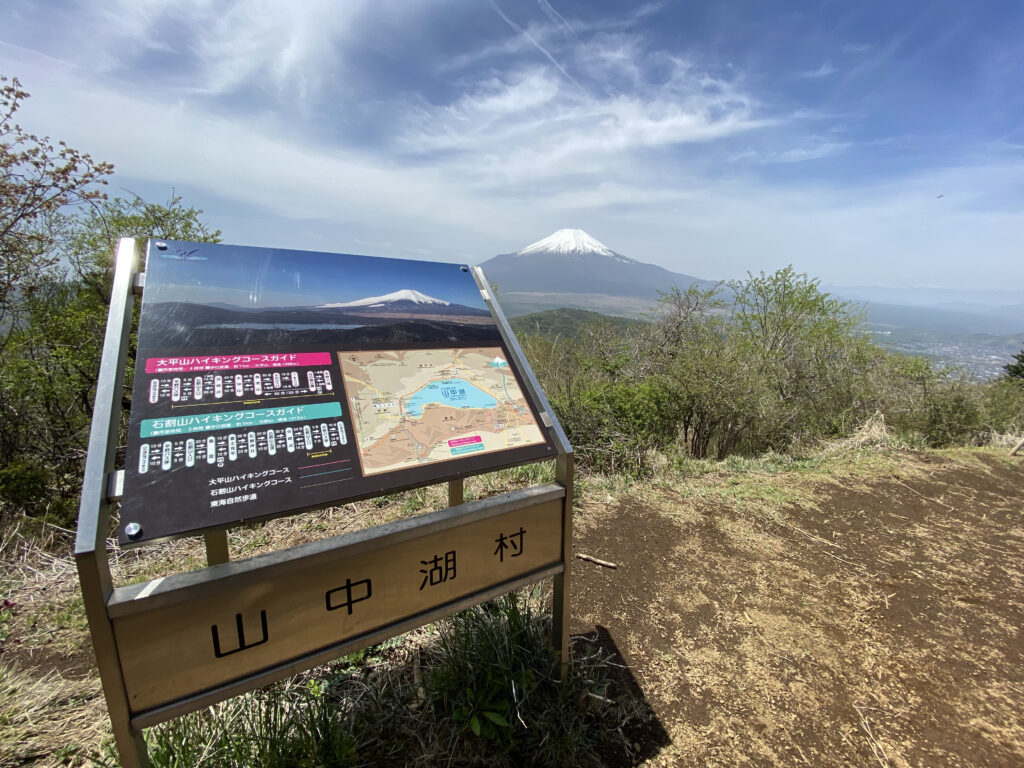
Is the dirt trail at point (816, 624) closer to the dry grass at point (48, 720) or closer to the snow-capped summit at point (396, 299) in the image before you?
the snow-capped summit at point (396, 299)

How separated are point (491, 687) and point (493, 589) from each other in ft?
1.46

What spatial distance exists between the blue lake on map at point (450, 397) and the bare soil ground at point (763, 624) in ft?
4.93

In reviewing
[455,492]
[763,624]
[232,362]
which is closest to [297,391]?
[232,362]

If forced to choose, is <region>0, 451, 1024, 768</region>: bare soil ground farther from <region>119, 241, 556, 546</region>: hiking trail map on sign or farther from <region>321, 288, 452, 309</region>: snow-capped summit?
<region>321, 288, 452, 309</region>: snow-capped summit

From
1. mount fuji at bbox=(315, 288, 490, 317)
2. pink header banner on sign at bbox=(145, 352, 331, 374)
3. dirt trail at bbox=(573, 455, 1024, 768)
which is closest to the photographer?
pink header banner on sign at bbox=(145, 352, 331, 374)

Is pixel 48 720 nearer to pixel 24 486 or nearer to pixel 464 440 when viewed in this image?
pixel 464 440

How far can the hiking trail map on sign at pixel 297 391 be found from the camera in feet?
3.80

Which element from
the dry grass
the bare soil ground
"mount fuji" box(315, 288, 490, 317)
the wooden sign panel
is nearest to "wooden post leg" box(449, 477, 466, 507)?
the wooden sign panel

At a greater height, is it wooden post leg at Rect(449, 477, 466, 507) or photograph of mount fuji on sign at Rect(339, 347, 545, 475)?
photograph of mount fuji on sign at Rect(339, 347, 545, 475)

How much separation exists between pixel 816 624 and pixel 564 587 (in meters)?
1.76

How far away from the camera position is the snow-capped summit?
169 cm

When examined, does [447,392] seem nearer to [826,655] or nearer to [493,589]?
[493,589]

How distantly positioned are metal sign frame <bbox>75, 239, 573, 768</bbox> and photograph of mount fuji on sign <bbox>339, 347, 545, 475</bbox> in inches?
8.5

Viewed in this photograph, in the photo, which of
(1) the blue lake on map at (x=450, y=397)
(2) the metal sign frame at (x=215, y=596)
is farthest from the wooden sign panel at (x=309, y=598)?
(1) the blue lake on map at (x=450, y=397)
